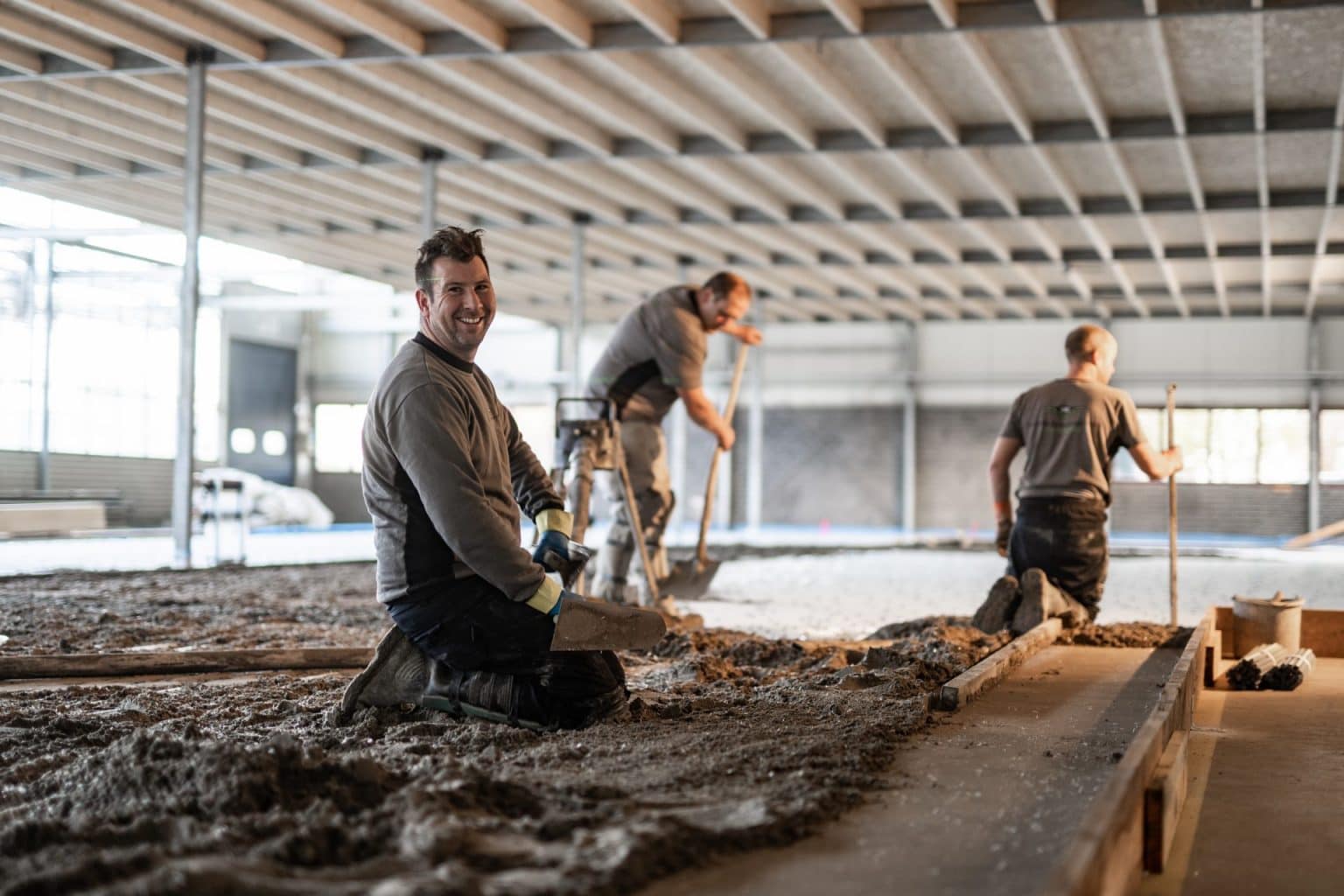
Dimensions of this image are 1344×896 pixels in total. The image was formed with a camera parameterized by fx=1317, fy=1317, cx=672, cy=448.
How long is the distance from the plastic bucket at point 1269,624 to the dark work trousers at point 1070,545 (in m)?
0.67

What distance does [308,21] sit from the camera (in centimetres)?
966

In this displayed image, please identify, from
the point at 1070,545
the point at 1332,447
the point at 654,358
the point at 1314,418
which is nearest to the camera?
the point at 1070,545

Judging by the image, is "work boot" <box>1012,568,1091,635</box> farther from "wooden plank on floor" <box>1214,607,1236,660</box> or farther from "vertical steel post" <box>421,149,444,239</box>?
"vertical steel post" <box>421,149,444,239</box>

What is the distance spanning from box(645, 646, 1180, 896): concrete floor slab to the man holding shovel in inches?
40.0

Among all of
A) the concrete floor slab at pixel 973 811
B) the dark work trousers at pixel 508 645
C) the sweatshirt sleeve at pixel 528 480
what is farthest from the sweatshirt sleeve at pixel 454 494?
the concrete floor slab at pixel 973 811

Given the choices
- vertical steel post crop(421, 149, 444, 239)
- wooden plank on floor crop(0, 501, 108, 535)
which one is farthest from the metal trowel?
wooden plank on floor crop(0, 501, 108, 535)

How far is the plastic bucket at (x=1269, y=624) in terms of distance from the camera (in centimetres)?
629

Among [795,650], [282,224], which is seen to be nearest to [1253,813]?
[795,650]

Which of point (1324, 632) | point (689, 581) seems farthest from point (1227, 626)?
point (689, 581)

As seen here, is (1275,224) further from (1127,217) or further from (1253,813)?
(1253,813)

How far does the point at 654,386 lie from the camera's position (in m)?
7.38

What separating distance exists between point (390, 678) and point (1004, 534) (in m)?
4.13

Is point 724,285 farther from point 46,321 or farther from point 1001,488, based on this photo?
point 46,321

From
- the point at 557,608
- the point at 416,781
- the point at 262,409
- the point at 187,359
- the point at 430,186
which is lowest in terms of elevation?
the point at 416,781
